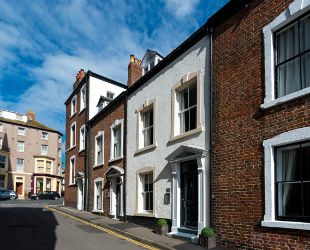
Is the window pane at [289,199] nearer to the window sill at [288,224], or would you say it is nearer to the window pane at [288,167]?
the window pane at [288,167]

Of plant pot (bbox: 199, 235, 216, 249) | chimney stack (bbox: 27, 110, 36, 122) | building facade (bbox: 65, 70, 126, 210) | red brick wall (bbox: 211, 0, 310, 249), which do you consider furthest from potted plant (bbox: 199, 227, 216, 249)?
chimney stack (bbox: 27, 110, 36, 122)

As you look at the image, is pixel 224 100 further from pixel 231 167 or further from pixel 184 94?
pixel 184 94

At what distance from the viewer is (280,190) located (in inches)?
380

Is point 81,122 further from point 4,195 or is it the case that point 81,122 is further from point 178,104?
point 4,195

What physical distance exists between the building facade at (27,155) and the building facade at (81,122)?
101ft

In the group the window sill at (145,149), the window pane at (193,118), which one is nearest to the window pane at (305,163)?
the window pane at (193,118)

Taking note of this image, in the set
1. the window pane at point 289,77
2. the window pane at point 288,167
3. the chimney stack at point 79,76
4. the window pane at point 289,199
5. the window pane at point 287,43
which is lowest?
the window pane at point 289,199

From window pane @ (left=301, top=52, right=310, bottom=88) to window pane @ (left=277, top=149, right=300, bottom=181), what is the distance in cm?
158

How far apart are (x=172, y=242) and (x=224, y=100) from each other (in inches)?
182

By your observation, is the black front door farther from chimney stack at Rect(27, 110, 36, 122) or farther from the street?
chimney stack at Rect(27, 110, 36, 122)

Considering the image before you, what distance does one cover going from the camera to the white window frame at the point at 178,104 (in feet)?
43.2

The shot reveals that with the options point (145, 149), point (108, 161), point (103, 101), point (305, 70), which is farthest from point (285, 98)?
point (103, 101)

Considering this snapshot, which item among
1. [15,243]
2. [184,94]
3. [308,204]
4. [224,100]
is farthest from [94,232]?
[308,204]

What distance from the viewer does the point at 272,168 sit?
32.0ft
